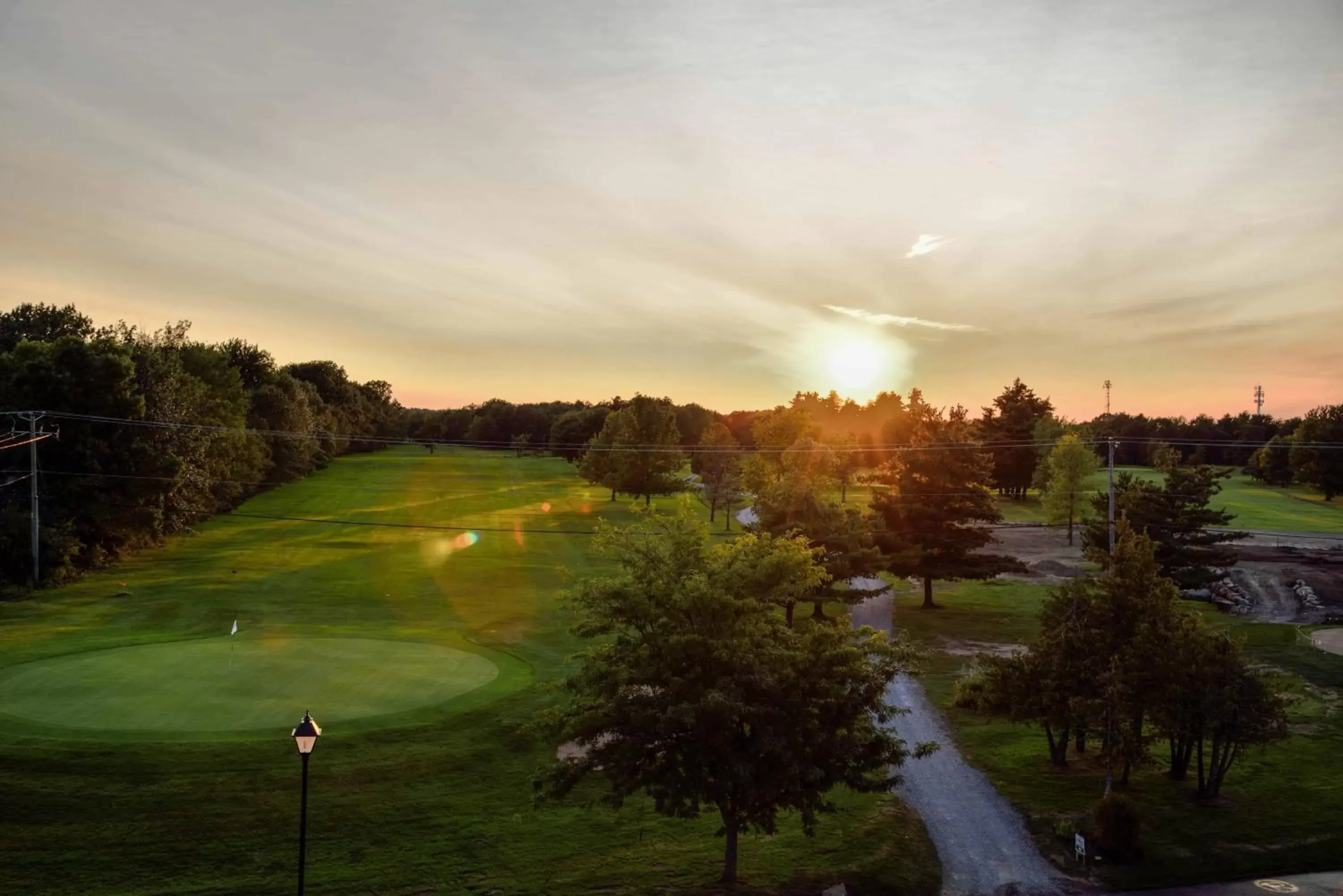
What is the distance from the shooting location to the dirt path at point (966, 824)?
18.7m

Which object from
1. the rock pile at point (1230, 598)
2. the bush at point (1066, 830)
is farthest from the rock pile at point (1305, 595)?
the bush at point (1066, 830)

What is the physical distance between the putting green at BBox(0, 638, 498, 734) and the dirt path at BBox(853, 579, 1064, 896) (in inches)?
540

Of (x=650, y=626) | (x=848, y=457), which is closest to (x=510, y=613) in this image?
(x=650, y=626)

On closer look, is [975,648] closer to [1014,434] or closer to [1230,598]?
[1230,598]

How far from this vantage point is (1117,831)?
19812 millimetres

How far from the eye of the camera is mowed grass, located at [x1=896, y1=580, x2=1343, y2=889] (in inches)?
767

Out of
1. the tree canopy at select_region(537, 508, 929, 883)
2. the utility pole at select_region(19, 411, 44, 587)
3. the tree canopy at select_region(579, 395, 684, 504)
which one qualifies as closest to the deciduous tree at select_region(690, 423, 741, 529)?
the tree canopy at select_region(579, 395, 684, 504)

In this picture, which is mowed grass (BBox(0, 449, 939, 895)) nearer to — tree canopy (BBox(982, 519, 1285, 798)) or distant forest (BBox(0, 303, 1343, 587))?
tree canopy (BBox(982, 519, 1285, 798))

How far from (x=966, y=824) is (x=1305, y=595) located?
→ 124ft

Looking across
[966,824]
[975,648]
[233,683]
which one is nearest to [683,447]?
[975,648]

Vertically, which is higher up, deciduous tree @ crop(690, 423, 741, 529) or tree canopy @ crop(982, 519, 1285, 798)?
deciduous tree @ crop(690, 423, 741, 529)

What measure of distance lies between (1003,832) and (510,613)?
89.6 ft

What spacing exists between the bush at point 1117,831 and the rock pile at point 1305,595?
113ft

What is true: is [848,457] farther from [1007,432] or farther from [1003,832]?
[1003,832]
